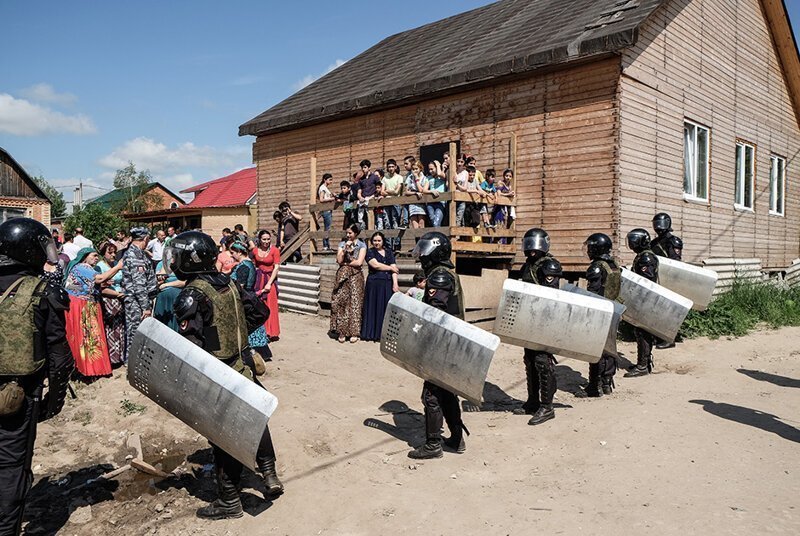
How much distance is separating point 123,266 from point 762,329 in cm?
1113

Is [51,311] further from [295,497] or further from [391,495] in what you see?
[391,495]

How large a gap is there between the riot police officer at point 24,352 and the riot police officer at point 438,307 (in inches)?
110

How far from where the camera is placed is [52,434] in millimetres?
6746

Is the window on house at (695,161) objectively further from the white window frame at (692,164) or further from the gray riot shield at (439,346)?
the gray riot shield at (439,346)

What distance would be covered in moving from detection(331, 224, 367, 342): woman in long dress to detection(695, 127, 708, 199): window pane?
7823 mm

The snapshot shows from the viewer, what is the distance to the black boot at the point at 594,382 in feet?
24.0

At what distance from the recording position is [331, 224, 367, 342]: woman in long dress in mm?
10117

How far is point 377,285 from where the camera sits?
10.1 metres

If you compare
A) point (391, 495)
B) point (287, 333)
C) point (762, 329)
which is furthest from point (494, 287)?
point (391, 495)

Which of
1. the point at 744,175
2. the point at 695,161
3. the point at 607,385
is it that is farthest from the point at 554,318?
the point at 744,175

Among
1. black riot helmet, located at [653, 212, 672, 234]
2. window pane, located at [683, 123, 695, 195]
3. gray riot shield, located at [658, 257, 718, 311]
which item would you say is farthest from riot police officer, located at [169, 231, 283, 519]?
window pane, located at [683, 123, 695, 195]

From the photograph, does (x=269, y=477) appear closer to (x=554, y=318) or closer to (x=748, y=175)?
(x=554, y=318)

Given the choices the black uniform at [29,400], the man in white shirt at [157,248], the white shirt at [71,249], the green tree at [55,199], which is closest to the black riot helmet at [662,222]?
the black uniform at [29,400]

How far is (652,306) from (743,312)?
5554 mm
